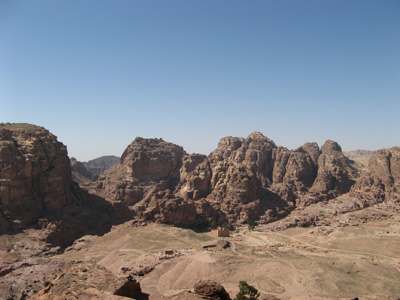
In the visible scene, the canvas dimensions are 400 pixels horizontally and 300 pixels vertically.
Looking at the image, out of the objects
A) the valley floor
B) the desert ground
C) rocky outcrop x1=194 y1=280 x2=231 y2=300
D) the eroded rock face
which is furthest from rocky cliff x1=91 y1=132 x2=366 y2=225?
rocky outcrop x1=194 y1=280 x2=231 y2=300

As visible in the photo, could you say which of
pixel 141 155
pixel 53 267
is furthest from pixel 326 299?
pixel 141 155

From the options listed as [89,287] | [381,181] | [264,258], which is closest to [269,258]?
[264,258]

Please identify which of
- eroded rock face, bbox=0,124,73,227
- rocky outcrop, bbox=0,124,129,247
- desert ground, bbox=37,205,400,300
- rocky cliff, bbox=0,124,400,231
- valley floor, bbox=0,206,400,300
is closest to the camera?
desert ground, bbox=37,205,400,300

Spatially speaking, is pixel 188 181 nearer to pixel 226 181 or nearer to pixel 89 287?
pixel 226 181

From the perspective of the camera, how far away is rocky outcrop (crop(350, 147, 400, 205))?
112062 mm

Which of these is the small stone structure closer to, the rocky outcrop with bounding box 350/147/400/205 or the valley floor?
the valley floor

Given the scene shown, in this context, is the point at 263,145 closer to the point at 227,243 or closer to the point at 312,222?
the point at 312,222

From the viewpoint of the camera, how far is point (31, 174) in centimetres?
9450

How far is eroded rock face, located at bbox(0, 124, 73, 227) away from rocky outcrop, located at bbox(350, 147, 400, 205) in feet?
325

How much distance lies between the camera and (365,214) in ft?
328

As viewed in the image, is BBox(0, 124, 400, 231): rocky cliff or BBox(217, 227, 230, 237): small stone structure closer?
BBox(217, 227, 230, 237): small stone structure

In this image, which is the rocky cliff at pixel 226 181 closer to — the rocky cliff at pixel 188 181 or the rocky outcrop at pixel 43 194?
the rocky cliff at pixel 188 181

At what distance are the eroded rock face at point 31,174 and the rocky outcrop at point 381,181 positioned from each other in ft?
325

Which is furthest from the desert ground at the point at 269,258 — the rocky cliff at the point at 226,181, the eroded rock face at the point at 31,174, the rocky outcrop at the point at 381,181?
the rocky outcrop at the point at 381,181
